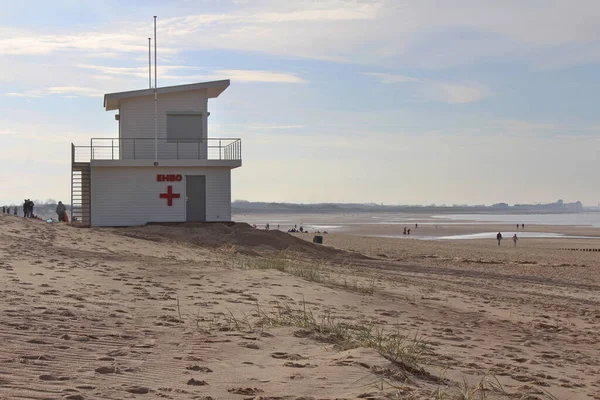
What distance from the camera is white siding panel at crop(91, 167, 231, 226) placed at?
29.6 m

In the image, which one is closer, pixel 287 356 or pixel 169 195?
pixel 287 356

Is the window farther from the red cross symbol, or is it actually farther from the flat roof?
the red cross symbol

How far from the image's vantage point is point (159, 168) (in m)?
29.6

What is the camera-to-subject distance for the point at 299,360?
703 centimetres

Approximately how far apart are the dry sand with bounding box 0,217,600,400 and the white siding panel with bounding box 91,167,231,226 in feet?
33.0

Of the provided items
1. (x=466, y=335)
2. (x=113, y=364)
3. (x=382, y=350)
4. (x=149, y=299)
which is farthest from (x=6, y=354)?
(x=466, y=335)

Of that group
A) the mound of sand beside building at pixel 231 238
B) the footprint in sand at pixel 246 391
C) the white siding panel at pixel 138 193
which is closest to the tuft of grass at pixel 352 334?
the footprint in sand at pixel 246 391

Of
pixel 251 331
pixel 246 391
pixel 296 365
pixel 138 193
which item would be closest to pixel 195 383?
pixel 246 391

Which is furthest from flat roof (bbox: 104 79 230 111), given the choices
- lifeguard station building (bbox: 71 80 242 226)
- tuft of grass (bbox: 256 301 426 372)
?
tuft of grass (bbox: 256 301 426 372)

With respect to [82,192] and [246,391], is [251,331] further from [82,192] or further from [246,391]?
[82,192]

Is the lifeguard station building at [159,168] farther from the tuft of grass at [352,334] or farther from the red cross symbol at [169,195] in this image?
the tuft of grass at [352,334]

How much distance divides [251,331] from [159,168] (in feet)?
72.0

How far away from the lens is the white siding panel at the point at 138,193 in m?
29.6

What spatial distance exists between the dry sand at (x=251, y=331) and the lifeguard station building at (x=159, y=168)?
10.1 metres
